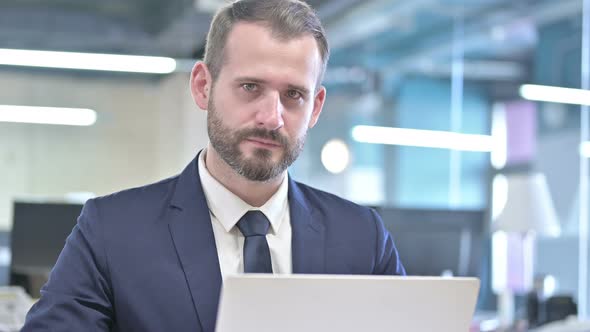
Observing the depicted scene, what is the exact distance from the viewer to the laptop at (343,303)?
1191mm

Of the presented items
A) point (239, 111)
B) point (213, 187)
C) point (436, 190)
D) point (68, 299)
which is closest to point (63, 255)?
point (68, 299)

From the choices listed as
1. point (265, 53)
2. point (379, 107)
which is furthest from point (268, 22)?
point (379, 107)

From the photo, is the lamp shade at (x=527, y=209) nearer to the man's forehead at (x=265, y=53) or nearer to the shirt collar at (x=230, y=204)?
the shirt collar at (x=230, y=204)

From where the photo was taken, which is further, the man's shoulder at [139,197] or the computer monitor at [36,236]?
the computer monitor at [36,236]

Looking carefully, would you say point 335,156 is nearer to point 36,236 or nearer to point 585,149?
point 585,149

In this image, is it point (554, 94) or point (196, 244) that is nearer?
point (196, 244)

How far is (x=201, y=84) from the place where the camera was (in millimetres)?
1692

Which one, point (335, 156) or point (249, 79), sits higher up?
point (335, 156)

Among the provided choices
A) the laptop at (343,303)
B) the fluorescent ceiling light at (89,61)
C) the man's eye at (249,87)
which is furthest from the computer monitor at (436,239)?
the fluorescent ceiling light at (89,61)

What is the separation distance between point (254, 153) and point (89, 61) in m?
7.11

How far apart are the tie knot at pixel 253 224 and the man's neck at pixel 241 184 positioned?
3cm

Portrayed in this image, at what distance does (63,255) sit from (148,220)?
0.16 meters

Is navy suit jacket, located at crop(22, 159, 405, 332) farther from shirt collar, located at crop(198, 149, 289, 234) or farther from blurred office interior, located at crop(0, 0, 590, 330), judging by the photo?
blurred office interior, located at crop(0, 0, 590, 330)

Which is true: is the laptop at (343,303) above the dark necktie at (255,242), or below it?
below
